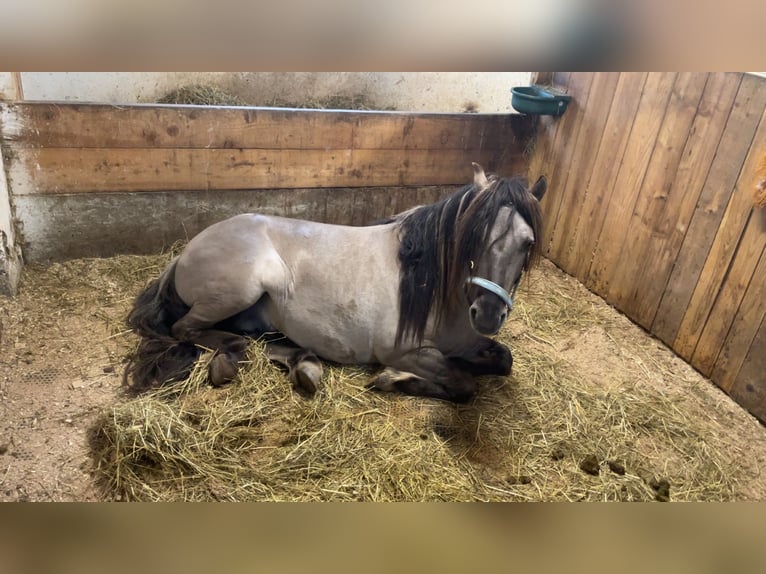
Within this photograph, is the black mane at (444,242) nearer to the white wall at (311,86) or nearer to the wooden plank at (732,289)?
the wooden plank at (732,289)

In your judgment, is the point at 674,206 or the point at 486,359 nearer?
the point at 486,359

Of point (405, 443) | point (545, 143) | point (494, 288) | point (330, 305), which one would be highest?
point (545, 143)

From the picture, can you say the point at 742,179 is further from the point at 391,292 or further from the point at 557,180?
the point at 391,292

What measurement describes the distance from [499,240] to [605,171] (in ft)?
5.67

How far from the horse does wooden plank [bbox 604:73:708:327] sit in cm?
113

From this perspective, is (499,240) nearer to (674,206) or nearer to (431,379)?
(431,379)

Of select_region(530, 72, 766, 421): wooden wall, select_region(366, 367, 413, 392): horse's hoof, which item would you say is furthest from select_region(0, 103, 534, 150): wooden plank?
select_region(366, 367, 413, 392): horse's hoof

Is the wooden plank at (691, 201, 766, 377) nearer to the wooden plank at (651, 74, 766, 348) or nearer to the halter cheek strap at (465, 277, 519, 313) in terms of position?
the wooden plank at (651, 74, 766, 348)

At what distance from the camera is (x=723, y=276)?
2.53 metres

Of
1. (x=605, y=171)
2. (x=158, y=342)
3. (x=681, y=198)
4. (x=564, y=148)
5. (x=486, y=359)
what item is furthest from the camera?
(x=564, y=148)

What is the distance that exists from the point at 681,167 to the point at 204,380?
2.57m

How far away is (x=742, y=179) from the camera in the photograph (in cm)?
241

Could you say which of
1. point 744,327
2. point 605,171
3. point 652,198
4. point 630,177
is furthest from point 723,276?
point 605,171
